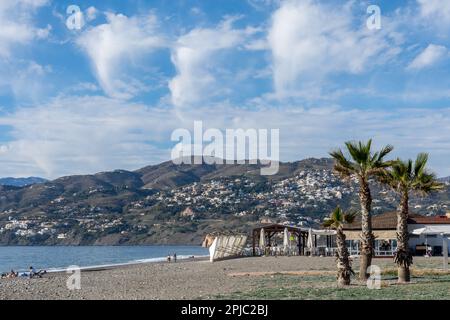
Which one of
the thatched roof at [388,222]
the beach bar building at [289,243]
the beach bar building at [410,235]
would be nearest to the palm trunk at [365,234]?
the beach bar building at [410,235]

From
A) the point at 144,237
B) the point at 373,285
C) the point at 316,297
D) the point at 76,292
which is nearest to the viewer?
the point at 316,297

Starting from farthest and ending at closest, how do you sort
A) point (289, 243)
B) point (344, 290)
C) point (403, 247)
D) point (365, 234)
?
point (289, 243)
point (365, 234)
point (403, 247)
point (344, 290)

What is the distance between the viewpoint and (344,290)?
739 inches

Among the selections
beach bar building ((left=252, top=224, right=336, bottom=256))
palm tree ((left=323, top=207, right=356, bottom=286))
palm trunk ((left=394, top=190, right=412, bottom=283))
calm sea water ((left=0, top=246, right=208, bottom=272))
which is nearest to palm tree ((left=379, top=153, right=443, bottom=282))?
palm trunk ((left=394, top=190, right=412, bottom=283))

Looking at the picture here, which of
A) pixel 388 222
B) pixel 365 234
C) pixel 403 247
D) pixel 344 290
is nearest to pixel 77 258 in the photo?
pixel 388 222

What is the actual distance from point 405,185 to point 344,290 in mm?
4527

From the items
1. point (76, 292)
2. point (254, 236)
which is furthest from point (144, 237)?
point (76, 292)

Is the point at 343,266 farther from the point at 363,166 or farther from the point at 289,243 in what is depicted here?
the point at 289,243

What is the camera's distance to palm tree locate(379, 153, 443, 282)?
20.9 metres

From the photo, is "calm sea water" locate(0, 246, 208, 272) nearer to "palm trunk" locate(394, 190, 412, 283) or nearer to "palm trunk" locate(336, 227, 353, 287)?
"palm trunk" locate(336, 227, 353, 287)

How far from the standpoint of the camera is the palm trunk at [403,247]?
69.3 feet
